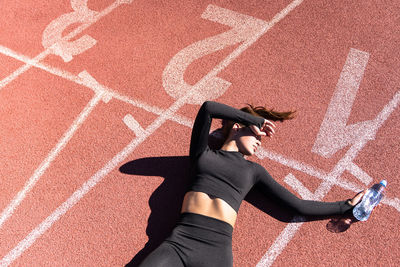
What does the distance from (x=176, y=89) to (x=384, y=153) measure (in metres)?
3.37

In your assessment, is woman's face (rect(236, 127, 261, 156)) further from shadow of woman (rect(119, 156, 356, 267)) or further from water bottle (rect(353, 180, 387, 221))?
water bottle (rect(353, 180, 387, 221))

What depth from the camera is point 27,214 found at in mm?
4914

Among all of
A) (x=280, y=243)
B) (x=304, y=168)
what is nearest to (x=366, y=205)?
(x=304, y=168)

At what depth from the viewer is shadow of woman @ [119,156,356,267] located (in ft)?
15.6

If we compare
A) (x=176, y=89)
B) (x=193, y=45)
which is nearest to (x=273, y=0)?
(x=193, y=45)

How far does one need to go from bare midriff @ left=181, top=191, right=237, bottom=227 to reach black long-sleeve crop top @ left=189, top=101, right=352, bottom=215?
0.09m

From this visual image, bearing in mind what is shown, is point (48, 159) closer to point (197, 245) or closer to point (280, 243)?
point (197, 245)

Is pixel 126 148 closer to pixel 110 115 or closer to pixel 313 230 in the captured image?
pixel 110 115

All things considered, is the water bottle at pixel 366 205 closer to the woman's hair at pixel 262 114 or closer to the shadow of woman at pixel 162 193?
the woman's hair at pixel 262 114

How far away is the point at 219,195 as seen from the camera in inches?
172

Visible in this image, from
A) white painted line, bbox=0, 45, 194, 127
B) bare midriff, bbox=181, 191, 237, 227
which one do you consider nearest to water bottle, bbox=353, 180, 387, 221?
bare midriff, bbox=181, 191, 237, 227

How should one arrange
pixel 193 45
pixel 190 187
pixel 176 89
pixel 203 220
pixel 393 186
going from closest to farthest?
pixel 203 220 → pixel 190 187 → pixel 393 186 → pixel 176 89 → pixel 193 45

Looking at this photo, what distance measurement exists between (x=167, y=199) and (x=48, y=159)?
198cm

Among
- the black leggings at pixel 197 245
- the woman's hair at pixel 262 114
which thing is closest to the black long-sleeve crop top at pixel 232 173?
the woman's hair at pixel 262 114
